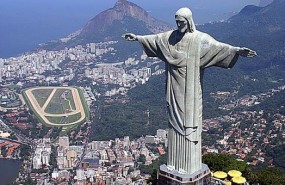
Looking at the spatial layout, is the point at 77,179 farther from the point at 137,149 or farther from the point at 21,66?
the point at 21,66

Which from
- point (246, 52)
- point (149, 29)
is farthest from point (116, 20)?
point (246, 52)

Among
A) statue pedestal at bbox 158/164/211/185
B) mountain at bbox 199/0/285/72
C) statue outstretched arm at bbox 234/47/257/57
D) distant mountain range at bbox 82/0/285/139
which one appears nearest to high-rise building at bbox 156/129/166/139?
distant mountain range at bbox 82/0/285/139

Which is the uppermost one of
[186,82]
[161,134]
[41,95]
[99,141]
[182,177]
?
[186,82]

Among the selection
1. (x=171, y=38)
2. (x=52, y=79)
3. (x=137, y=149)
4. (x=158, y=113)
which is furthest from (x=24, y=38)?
(x=171, y=38)

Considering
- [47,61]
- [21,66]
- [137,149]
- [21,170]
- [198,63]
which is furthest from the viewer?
[47,61]

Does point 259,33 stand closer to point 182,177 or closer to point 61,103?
point 61,103

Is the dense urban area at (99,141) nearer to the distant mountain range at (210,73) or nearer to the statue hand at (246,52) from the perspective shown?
the distant mountain range at (210,73)
